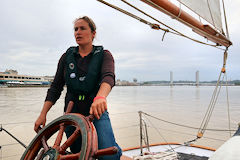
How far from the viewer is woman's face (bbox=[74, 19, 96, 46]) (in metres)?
1.33

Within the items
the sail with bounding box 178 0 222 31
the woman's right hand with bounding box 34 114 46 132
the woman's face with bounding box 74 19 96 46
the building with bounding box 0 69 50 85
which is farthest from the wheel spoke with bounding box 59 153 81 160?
the building with bounding box 0 69 50 85

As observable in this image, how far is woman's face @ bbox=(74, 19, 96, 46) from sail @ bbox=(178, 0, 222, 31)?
1891mm

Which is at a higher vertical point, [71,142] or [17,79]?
[17,79]

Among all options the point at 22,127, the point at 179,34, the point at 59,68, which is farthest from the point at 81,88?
the point at 22,127

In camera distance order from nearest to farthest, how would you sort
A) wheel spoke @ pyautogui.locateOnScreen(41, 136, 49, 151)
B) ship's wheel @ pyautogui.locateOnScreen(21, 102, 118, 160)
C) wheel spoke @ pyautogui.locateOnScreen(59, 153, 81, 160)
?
1. ship's wheel @ pyautogui.locateOnScreen(21, 102, 118, 160)
2. wheel spoke @ pyautogui.locateOnScreen(59, 153, 81, 160)
3. wheel spoke @ pyautogui.locateOnScreen(41, 136, 49, 151)

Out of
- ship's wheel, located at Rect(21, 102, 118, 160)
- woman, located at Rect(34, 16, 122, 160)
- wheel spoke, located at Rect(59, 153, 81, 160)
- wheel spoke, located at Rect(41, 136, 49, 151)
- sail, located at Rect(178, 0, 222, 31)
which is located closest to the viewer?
ship's wheel, located at Rect(21, 102, 118, 160)

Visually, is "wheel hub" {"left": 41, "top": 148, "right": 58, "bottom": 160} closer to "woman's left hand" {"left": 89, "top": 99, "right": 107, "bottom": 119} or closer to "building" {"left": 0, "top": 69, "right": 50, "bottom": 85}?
"woman's left hand" {"left": 89, "top": 99, "right": 107, "bottom": 119}

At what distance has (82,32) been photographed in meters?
1.34

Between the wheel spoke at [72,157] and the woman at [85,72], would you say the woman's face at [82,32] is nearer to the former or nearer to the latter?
the woman at [85,72]

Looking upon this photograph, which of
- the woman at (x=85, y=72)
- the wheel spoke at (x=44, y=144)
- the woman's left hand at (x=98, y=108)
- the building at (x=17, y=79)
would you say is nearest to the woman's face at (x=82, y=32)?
the woman at (x=85, y=72)

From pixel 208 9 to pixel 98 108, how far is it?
3.29 meters

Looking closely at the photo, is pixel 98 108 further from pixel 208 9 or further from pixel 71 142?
pixel 208 9

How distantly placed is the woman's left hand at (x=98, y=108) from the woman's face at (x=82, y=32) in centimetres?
62

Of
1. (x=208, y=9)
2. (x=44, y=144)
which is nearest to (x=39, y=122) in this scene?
(x=44, y=144)
